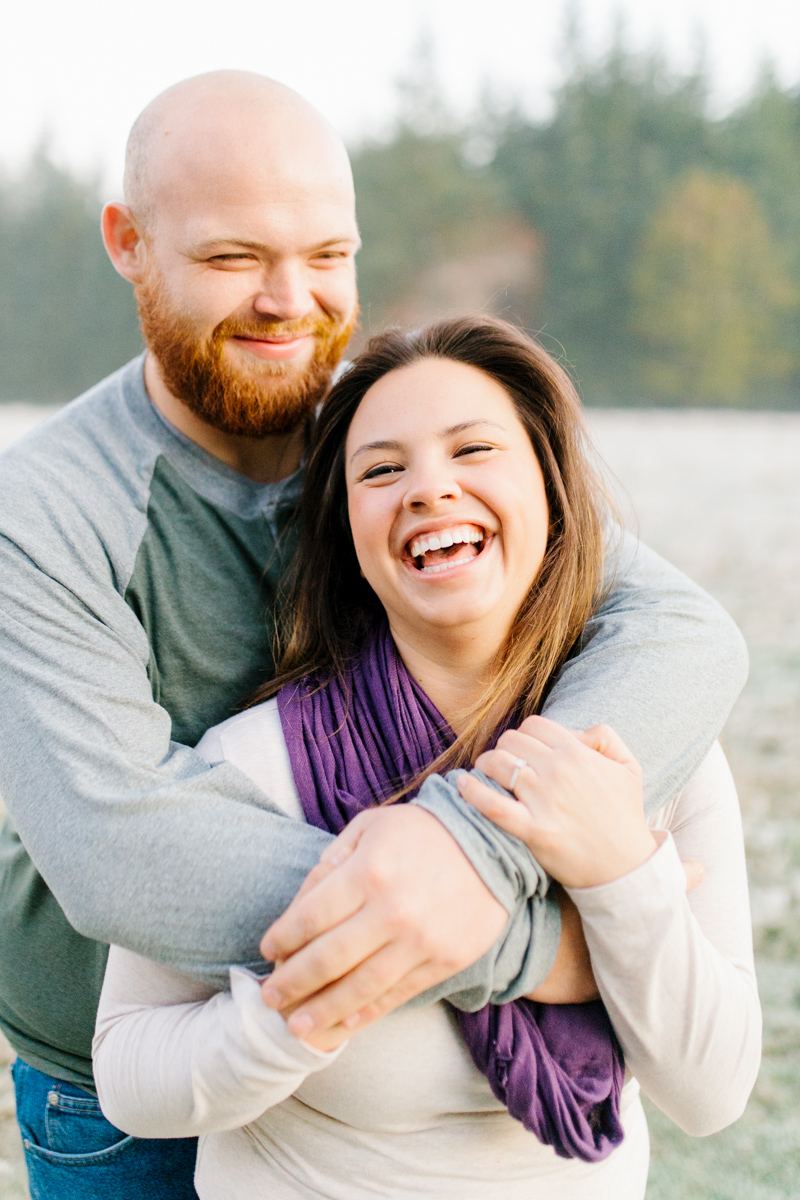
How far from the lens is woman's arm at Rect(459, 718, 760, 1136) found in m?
1.46

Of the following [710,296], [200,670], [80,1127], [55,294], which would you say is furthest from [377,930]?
[55,294]

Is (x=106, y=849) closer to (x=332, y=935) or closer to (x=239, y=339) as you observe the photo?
(x=332, y=935)

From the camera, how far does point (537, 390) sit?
2053mm

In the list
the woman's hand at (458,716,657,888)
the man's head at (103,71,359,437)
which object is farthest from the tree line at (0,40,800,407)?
the woman's hand at (458,716,657,888)

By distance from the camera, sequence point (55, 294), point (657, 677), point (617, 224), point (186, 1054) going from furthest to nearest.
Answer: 1. point (55, 294)
2. point (617, 224)
3. point (657, 677)
4. point (186, 1054)

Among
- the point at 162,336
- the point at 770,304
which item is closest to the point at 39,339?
the point at 770,304

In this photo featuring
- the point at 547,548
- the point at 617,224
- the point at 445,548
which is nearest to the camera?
the point at 445,548

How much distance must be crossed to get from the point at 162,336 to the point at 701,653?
4.24 ft

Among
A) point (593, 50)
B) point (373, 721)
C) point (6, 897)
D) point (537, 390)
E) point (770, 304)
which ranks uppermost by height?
point (593, 50)

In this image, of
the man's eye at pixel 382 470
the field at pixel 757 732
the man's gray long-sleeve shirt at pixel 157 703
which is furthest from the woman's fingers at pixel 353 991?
the field at pixel 757 732

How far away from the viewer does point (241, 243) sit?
2.20m

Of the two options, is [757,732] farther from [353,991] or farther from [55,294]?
[55,294]

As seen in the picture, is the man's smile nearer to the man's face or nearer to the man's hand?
the man's face

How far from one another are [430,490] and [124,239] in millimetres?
1146
